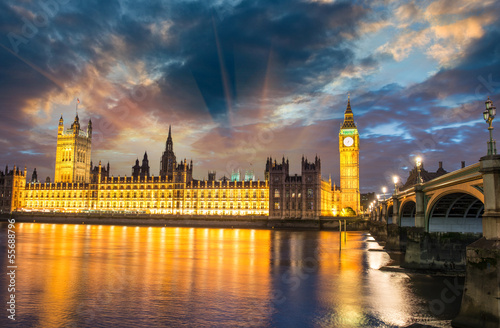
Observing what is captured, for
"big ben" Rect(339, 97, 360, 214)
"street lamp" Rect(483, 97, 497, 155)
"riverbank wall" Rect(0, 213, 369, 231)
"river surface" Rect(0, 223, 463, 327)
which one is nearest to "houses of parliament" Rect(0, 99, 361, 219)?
"big ben" Rect(339, 97, 360, 214)

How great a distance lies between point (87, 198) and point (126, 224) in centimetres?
4154

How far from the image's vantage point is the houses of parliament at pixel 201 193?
479 feet

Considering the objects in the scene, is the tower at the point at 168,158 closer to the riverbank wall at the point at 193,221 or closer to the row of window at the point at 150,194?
the row of window at the point at 150,194

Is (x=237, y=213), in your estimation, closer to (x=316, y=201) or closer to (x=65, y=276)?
(x=316, y=201)

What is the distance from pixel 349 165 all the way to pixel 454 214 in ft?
438

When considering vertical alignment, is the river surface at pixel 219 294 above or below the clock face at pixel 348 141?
below

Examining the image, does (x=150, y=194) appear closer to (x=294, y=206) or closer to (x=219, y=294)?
(x=294, y=206)

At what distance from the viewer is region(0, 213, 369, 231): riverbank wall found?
12862 centimetres

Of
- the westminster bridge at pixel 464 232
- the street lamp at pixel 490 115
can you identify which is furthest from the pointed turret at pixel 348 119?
the street lamp at pixel 490 115

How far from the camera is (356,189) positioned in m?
165

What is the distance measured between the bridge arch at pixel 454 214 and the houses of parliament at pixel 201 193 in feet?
352

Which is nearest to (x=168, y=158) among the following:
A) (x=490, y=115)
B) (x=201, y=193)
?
(x=201, y=193)

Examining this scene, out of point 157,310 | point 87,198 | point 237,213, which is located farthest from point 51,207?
point 157,310

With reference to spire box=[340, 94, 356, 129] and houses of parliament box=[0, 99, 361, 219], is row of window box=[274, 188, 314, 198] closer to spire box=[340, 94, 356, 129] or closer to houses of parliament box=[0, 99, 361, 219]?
houses of parliament box=[0, 99, 361, 219]
